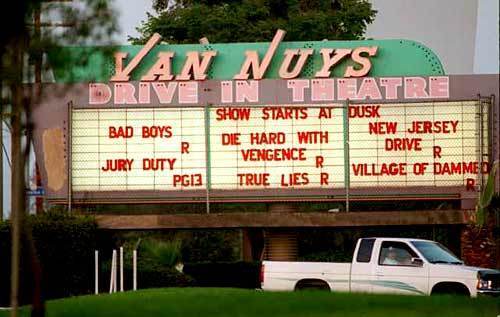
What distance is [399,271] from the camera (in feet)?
93.9

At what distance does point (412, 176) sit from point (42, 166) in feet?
31.0

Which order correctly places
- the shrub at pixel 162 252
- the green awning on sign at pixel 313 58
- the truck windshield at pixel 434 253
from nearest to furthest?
1. the truck windshield at pixel 434 253
2. the green awning on sign at pixel 313 58
3. the shrub at pixel 162 252

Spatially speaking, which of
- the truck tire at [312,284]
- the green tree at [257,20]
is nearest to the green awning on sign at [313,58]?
the truck tire at [312,284]

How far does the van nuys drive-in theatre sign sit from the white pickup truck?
17.4 ft

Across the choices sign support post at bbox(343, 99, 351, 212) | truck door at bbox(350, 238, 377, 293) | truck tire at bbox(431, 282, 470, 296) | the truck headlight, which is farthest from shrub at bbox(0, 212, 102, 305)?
the truck headlight

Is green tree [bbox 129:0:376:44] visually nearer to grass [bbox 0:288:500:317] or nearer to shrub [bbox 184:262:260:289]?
shrub [bbox 184:262:260:289]

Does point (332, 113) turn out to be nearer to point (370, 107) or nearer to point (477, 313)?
point (370, 107)

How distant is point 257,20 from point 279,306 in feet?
116

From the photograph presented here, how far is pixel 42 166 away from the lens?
115 feet

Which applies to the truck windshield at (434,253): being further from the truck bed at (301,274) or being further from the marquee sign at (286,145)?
the marquee sign at (286,145)

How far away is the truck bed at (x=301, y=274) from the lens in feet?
94.2

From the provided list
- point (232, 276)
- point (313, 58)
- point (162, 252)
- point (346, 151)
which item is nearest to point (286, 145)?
point (346, 151)

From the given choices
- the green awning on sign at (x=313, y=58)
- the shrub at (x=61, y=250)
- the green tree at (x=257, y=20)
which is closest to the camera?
the shrub at (x=61, y=250)

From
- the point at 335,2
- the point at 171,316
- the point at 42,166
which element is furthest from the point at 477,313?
the point at 335,2
